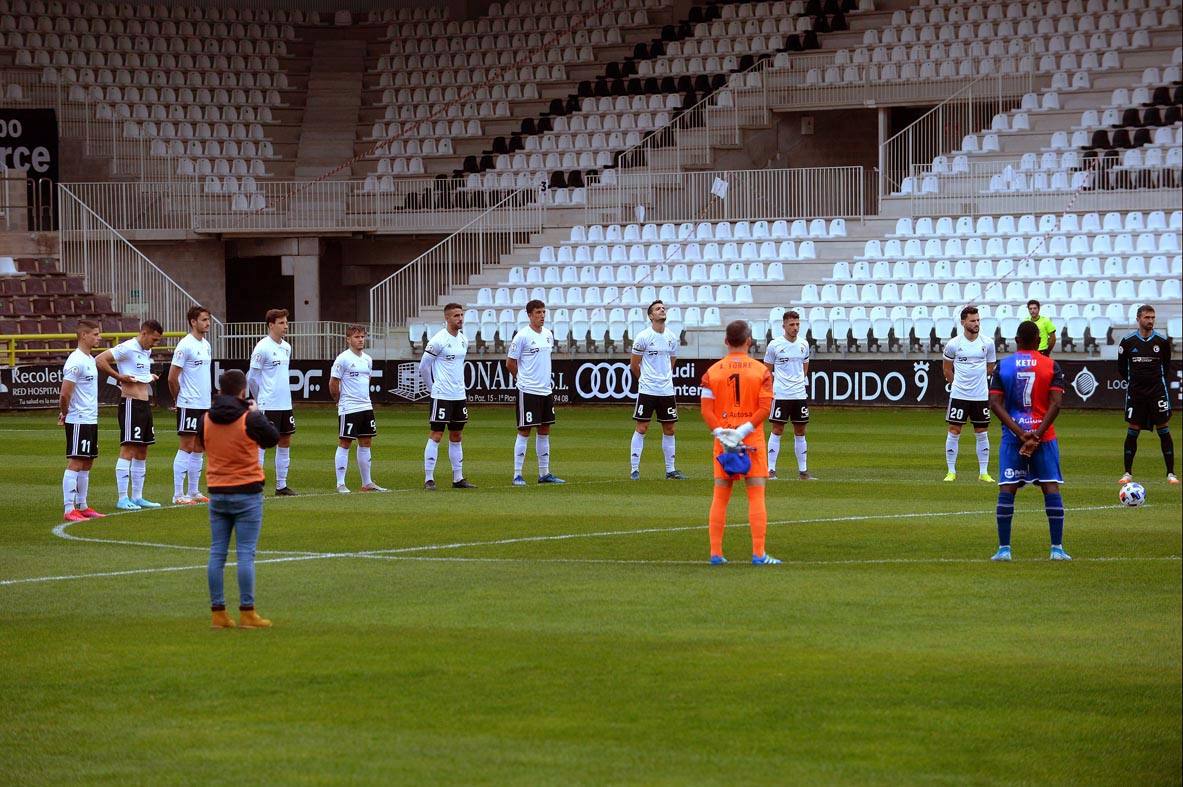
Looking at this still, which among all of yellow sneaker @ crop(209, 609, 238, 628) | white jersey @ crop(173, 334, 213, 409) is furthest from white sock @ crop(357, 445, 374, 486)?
yellow sneaker @ crop(209, 609, 238, 628)

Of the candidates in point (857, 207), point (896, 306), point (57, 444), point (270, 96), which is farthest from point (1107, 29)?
point (57, 444)

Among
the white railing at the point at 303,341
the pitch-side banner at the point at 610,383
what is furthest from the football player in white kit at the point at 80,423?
the white railing at the point at 303,341

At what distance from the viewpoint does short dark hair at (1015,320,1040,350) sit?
13.1 m

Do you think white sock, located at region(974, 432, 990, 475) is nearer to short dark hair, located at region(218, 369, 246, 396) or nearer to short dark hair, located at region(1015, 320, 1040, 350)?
short dark hair, located at region(1015, 320, 1040, 350)

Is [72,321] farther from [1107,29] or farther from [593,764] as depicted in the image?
[593,764]

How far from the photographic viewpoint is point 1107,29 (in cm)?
4238

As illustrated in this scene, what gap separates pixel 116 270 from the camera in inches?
1702

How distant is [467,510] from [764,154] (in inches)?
1151

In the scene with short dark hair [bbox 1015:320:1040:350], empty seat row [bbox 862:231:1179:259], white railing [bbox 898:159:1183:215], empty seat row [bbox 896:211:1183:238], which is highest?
white railing [bbox 898:159:1183:215]

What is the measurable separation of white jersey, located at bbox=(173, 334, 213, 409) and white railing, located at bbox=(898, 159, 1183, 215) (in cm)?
2298

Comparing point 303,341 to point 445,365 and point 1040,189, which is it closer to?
point 1040,189

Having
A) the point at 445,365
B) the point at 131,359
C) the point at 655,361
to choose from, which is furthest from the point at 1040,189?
the point at 131,359

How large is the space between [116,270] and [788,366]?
1020 inches

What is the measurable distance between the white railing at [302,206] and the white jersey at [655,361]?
22.4 metres
